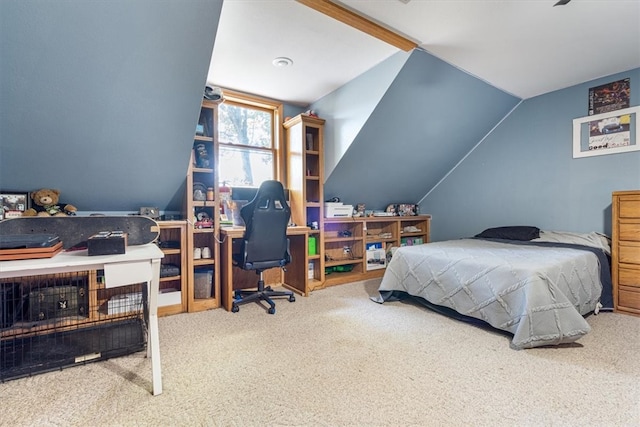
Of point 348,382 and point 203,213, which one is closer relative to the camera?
point 348,382

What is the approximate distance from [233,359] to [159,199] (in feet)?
5.82

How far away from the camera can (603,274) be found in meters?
2.70

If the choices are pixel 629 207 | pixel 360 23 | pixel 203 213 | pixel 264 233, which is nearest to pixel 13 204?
pixel 203 213

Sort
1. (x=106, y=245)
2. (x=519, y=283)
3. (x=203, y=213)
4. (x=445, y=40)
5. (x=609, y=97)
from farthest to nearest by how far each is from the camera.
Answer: (x=609, y=97) < (x=203, y=213) < (x=445, y=40) < (x=519, y=283) < (x=106, y=245)

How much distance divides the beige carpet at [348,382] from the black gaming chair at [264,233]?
0.60 metres

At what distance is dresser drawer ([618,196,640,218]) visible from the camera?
2.56 meters

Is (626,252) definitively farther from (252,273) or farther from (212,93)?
(212,93)

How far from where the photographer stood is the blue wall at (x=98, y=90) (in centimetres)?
156

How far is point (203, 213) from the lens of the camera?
295 centimetres

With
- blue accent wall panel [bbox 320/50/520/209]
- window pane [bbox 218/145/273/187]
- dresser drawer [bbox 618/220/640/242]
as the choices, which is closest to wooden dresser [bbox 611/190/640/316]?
dresser drawer [bbox 618/220/640/242]

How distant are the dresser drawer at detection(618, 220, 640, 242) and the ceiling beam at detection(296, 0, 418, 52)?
252cm

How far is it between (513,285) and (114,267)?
2499 mm

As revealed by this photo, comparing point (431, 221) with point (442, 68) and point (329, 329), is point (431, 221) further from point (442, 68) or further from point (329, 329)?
point (329, 329)

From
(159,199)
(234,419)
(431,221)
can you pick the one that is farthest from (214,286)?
(431,221)
